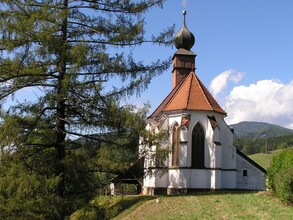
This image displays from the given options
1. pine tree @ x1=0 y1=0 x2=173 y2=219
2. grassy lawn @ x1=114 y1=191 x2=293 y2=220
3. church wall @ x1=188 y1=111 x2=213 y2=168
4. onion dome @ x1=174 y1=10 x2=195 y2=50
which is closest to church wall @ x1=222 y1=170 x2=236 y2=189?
church wall @ x1=188 y1=111 x2=213 y2=168

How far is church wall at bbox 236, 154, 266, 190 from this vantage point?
2880 cm

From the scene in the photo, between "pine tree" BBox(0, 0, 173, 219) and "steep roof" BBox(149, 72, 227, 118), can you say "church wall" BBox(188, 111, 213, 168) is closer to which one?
"steep roof" BBox(149, 72, 227, 118)

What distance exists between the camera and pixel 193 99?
86.5 ft

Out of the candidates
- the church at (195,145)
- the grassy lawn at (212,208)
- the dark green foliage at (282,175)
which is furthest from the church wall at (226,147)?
the dark green foliage at (282,175)

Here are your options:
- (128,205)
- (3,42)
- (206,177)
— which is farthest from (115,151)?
(206,177)

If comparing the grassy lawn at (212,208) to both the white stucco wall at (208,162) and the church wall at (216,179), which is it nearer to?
the white stucco wall at (208,162)

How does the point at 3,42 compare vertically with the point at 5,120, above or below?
above

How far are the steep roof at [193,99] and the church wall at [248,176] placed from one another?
4468 millimetres

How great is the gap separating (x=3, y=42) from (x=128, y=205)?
14.6 meters

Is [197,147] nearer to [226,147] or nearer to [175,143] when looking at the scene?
[175,143]

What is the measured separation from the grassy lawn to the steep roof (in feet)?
20.1

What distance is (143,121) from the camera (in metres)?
10.8

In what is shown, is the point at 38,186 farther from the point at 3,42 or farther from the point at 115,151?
the point at 3,42

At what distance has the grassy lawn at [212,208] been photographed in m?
16.7
